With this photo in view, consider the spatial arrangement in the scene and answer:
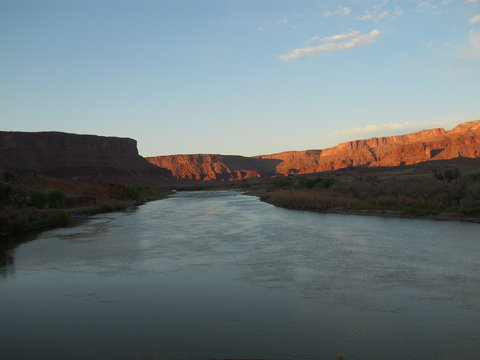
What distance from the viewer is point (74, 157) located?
377 ft

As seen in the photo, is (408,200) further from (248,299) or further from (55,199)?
(55,199)

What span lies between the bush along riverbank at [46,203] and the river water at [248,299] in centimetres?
725

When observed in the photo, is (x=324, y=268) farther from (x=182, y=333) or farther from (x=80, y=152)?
(x=80, y=152)

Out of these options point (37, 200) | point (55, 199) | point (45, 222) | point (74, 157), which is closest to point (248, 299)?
point (45, 222)

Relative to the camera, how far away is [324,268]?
12.9 metres

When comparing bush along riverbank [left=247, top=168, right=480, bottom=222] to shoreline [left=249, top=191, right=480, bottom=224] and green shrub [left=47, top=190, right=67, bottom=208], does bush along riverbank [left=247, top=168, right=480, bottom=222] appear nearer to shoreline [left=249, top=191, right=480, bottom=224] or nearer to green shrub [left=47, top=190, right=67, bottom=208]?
shoreline [left=249, top=191, right=480, bottom=224]

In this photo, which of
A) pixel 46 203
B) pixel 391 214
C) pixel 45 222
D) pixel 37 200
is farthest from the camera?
pixel 46 203

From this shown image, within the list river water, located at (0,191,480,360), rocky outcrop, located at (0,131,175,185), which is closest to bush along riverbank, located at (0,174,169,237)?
river water, located at (0,191,480,360)

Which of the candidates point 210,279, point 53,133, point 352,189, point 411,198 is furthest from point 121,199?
point 53,133

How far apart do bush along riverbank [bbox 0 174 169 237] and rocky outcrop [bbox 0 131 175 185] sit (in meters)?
36.9

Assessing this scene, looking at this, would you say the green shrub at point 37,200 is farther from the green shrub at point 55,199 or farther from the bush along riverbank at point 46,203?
the green shrub at point 55,199

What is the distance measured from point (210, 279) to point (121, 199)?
47.4m

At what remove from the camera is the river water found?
286 inches

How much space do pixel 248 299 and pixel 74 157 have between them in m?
116
